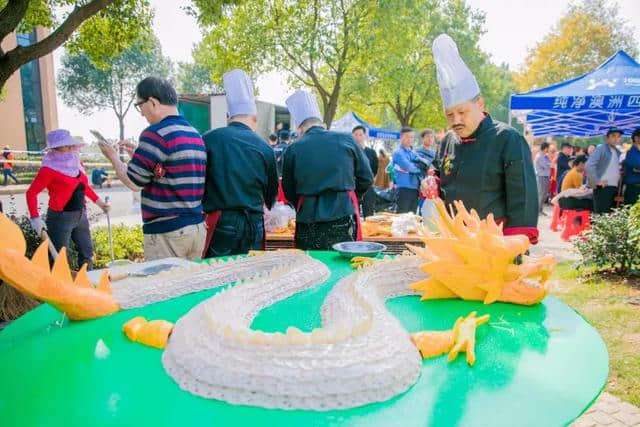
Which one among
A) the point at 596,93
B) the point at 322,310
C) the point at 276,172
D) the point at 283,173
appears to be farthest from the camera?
the point at 596,93

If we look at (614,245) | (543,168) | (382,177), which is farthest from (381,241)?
(543,168)

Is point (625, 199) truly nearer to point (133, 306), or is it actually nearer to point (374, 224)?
point (374, 224)

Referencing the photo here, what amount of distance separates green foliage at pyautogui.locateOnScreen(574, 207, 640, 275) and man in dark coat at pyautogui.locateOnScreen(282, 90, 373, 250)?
370 cm

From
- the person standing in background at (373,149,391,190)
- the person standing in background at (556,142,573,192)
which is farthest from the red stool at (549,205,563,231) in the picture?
the person standing in background at (373,149,391,190)

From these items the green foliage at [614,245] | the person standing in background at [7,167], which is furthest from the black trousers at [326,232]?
the person standing in background at [7,167]

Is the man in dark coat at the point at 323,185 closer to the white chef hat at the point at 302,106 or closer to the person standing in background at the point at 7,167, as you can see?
the white chef hat at the point at 302,106

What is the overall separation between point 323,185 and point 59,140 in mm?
2724

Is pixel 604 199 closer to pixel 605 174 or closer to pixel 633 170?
pixel 605 174

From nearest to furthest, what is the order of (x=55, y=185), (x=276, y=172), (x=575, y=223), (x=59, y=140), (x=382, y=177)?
(x=276, y=172)
(x=59, y=140)
(x=55, y=185)
(x=575, y=223)
(x=382, y=177)

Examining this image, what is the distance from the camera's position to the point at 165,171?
8.30 ft

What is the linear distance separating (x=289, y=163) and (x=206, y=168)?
0.69m

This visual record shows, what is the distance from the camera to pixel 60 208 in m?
4.36

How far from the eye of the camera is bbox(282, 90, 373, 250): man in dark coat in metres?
3.17

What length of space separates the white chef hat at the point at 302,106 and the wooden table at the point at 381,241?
1479 millimetres
